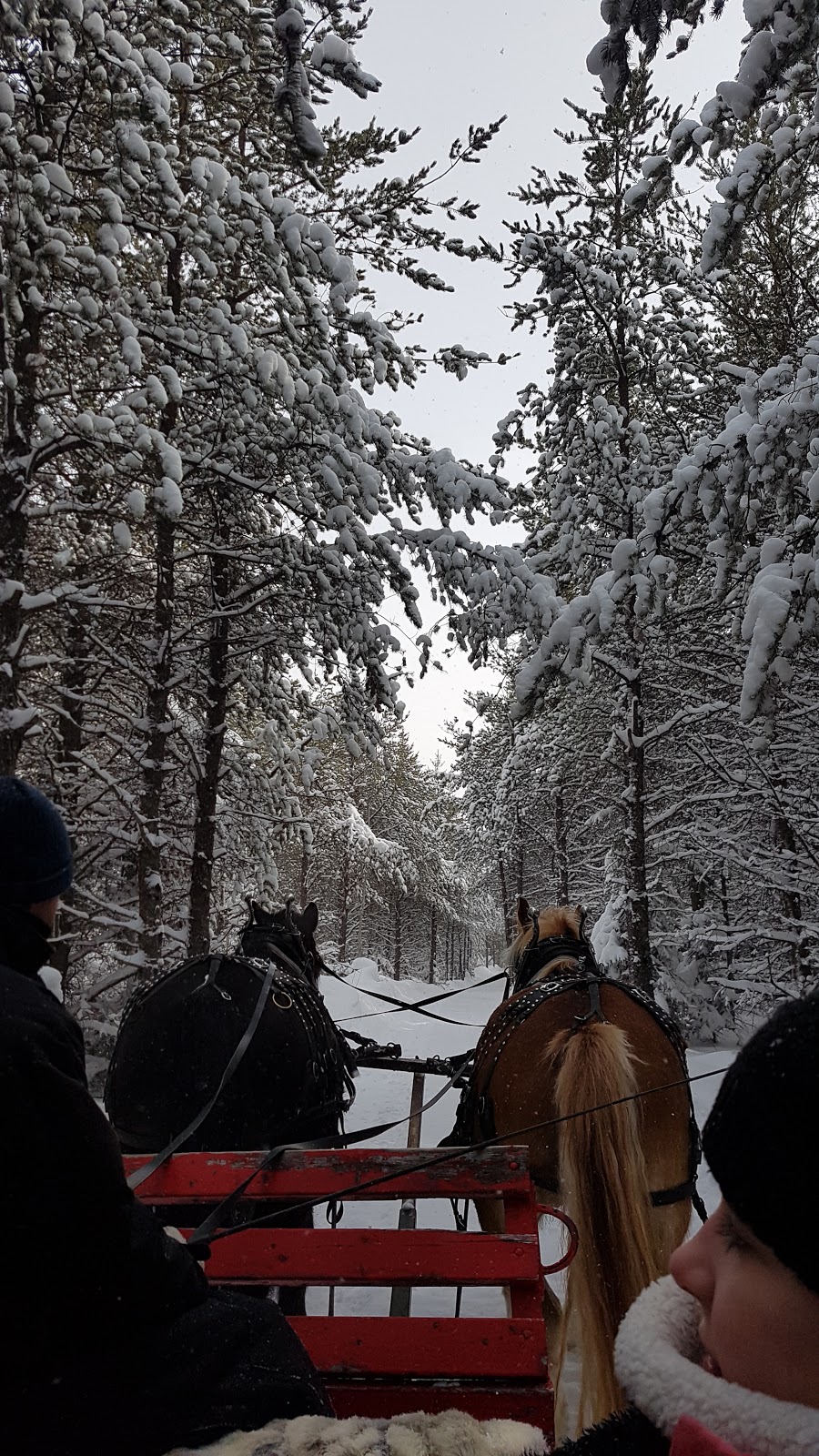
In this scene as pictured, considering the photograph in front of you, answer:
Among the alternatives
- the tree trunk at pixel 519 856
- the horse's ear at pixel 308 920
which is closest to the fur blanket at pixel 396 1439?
the horse's ear at pixel 308 920

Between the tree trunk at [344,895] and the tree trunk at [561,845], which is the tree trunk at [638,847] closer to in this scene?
the tree trunk at [561,845]

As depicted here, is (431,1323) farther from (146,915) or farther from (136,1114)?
(146,915)

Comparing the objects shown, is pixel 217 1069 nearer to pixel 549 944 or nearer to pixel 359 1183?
pixel 359 1183

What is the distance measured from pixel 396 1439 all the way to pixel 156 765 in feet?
25.2

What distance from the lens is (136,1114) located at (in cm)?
369

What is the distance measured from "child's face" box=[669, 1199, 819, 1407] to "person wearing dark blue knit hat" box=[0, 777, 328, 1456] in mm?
1181

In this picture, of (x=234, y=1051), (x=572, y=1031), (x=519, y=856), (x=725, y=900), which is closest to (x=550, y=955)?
(x=572, y=1031)

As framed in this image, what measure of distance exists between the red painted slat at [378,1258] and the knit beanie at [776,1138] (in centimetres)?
198

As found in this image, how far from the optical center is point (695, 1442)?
71 centimetres

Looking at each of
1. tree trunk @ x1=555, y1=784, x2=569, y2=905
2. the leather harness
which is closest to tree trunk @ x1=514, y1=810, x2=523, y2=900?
tree trunk @ x1=555, y1=784, x2=569, y2=905

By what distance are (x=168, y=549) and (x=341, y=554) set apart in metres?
2.24

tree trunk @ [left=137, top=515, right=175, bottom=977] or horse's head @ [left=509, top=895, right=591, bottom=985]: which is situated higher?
tree trunk @ [left=137, top=515, right=175, bottom=977]

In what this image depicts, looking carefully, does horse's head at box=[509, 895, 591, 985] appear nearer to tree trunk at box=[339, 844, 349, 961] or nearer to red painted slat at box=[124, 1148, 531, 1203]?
red painted slat at box=[124, 1148, 531, 1203]

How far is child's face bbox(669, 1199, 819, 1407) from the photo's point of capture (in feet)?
2.45
